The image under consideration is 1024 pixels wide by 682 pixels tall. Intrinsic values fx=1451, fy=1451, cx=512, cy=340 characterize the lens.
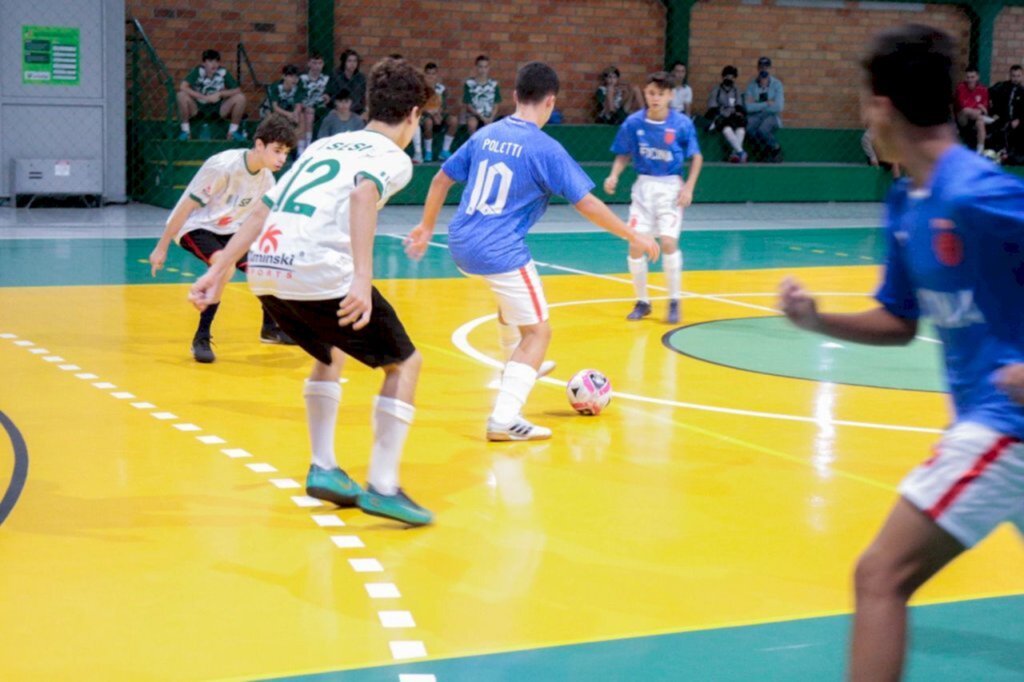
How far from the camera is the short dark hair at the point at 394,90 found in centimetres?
578

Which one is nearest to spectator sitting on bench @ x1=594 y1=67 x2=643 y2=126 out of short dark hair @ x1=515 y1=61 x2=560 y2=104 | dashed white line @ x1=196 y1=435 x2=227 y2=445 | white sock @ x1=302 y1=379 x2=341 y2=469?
short dark hair @ x1=515 y1=61 x2=560 y2=104

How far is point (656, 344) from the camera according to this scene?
1016cm

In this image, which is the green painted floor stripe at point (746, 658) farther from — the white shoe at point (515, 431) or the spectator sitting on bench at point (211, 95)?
the spectator sitting on bench at point (211, 95)

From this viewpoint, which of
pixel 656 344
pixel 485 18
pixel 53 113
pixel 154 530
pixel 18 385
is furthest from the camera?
pixel 485 18

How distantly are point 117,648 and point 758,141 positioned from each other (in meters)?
20.3

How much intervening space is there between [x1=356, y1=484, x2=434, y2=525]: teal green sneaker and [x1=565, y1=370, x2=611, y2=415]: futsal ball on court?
2.20 meters

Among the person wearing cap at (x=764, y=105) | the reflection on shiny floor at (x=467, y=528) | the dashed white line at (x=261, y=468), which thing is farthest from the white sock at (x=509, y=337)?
the person wearing cap at (x=764, y=105)

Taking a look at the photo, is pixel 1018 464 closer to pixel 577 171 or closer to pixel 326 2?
pixel 577 171

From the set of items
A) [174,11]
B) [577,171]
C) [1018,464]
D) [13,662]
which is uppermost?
[174,11]

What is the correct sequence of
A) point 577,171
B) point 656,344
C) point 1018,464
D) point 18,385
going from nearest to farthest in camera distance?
point 1018,464 → point 577,171 → point 18,385 → point 656,344

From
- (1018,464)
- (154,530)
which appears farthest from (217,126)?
(1018,464)

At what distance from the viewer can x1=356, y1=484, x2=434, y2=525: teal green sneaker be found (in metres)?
5.66

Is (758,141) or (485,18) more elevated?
(485,18)

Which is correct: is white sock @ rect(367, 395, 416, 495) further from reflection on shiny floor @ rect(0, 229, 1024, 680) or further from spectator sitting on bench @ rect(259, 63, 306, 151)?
spectator sitting on bench @ rect(259, 63, 306, 151)
